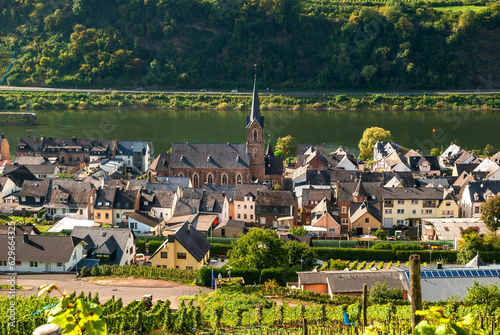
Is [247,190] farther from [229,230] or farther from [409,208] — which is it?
[409,208]

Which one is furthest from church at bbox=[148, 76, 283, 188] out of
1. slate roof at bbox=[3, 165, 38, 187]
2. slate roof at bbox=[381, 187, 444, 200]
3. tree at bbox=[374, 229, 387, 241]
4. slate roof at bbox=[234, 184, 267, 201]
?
tree at bbox=[374, 229, 387, 241]

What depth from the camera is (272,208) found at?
4900 cm

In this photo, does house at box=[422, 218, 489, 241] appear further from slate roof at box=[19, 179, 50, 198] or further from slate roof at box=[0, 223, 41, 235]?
slate roof at box=[19, 179, 50, 198]

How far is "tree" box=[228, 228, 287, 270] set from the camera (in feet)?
115

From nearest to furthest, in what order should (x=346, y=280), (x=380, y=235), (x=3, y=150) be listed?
(x=346, y=280) → (x=380, y=235) → (x=3, y=150)

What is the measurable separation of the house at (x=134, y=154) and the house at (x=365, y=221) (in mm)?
30597

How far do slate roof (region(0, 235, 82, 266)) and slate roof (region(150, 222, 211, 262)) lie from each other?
191 inches

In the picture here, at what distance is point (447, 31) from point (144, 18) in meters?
76.8

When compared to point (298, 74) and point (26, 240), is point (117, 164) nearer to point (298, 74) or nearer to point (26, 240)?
point (26, 240)

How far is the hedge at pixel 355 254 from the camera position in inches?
1570

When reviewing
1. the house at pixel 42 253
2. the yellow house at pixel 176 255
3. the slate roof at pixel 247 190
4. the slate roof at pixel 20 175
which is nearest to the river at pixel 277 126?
the slate roof at pixel 20 175

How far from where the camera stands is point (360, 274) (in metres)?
32.1

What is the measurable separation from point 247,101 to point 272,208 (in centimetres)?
8568

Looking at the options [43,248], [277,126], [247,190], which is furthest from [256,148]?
[277,126]
